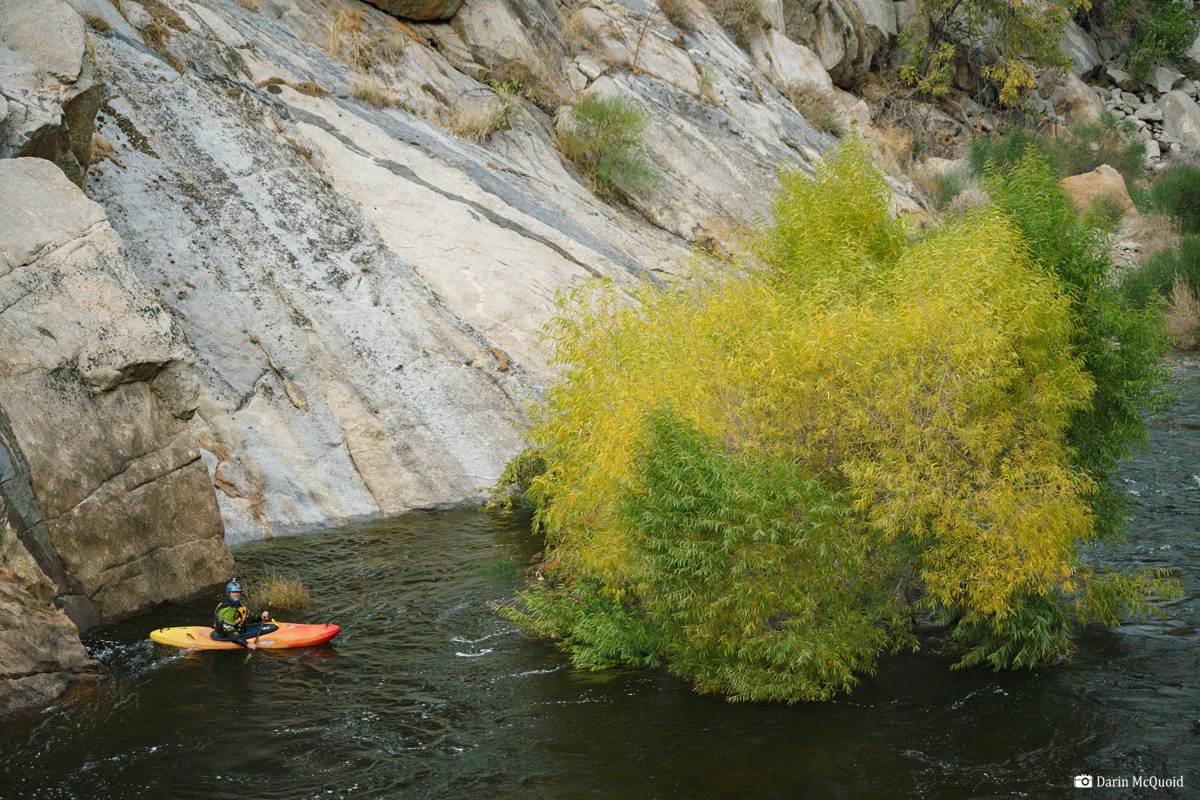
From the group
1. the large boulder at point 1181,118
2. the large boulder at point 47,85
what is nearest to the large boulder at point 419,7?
the large boulder at point 47,85

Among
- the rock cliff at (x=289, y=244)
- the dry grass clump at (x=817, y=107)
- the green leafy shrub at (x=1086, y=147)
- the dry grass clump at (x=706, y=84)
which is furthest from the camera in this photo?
the green leafy shrub at (x=1086, y=147)

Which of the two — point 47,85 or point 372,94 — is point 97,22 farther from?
point 47,85

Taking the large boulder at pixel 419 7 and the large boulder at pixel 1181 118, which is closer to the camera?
the large boulder at pixel 419 7

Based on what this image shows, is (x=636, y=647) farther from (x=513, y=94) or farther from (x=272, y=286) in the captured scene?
(x=513, y=94)

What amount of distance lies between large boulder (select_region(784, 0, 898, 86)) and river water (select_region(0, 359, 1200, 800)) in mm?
38451

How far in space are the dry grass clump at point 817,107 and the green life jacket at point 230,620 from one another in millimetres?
34000

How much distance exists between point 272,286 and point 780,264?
453 inches

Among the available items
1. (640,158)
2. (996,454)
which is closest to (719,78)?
(640,158)

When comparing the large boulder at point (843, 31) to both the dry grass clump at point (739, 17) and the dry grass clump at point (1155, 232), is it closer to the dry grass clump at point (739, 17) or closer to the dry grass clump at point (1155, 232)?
the dry grass clump at point (739, 17)

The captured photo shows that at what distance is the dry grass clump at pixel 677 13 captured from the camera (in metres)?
37.3

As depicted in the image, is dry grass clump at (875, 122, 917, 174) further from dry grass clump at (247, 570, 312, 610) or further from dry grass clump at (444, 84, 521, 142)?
dry grass clump at (247, 570, 312, 610)

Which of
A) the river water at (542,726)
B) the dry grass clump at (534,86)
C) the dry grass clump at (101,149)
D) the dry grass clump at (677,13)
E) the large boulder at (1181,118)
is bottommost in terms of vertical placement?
the river water at (542,726)

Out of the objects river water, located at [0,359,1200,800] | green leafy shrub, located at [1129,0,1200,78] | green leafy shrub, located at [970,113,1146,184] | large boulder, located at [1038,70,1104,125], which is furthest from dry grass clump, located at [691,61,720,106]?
green leafy shrub, located at [1129,0,1200,78]

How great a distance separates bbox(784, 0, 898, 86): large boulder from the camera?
147 ft
